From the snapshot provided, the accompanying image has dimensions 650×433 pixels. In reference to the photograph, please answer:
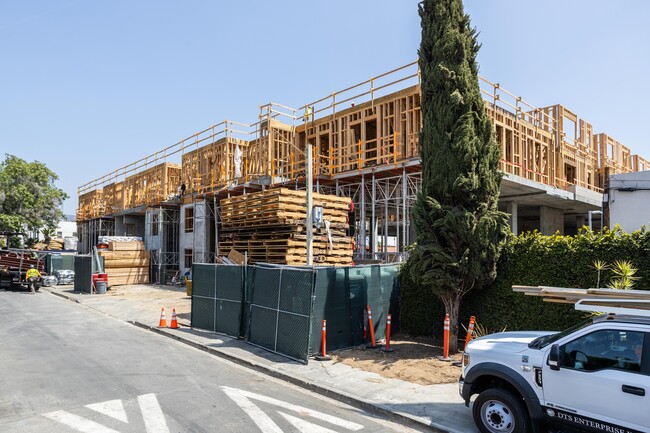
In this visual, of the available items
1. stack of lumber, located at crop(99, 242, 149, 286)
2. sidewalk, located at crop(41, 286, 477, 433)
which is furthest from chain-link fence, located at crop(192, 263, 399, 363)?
stack of lumber, located at crop(99, 242, 149, 286)

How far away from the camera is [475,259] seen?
979cm

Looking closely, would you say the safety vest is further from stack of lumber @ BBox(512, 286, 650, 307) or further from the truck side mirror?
the truck side mirror

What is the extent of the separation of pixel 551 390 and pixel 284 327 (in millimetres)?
6186

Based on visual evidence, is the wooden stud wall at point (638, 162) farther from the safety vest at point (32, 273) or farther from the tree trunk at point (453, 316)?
the safety vest at point (32, 273)

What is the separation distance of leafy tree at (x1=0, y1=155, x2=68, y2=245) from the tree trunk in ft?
137

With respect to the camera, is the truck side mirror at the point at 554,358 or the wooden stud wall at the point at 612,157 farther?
the wooden stud wall at the point at 612,157

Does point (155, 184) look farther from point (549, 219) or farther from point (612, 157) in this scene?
point (612, 157)

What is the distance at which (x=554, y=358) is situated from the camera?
16.1ft

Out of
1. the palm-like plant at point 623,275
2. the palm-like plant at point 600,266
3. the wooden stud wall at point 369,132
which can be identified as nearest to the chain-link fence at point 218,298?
the palm-like plant at point 600,266

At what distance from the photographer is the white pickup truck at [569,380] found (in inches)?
178

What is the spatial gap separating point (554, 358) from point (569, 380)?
0.96ft

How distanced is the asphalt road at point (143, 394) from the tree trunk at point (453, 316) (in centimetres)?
402

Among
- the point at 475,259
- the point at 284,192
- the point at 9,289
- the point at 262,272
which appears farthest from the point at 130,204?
the point at 475,259

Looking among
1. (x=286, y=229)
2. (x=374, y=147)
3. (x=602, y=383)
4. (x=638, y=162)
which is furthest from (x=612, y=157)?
(x=602, y=383)
